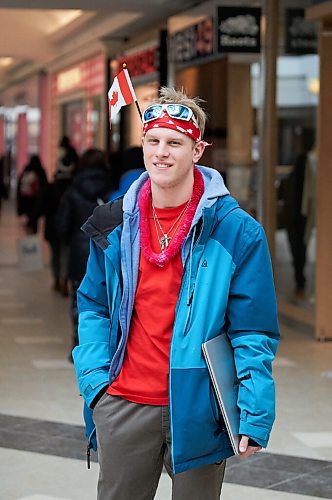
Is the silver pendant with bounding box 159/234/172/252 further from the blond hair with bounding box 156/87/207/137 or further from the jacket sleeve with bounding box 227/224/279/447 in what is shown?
the blond hair with bounding box 156/87/207/137

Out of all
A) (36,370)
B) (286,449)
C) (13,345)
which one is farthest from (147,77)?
(286,449)

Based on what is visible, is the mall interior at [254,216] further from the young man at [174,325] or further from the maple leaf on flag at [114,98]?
the maple leaf on flag at [114,98]

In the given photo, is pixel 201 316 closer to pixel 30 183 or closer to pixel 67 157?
pixel 67 157

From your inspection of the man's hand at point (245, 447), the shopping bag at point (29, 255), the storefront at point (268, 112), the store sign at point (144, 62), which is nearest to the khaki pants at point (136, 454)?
the man's hand at point (245, 447)

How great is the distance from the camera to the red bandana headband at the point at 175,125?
11.4 ft

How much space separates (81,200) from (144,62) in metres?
7.43

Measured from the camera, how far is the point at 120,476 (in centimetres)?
353

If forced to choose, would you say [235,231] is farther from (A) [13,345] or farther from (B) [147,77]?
(B) [147,77]

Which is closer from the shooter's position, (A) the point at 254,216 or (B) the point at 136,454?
(B) the point at 136,454

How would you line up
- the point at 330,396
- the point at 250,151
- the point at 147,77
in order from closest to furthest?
1. the point at 330,396
2. the point at 250,151
3. the point at 147,77

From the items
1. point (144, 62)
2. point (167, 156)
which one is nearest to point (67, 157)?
point (144, 62)

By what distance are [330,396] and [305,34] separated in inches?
170

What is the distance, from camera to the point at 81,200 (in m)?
9.34

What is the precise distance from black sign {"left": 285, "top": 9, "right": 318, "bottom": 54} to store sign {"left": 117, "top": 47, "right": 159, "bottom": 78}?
448 cm
